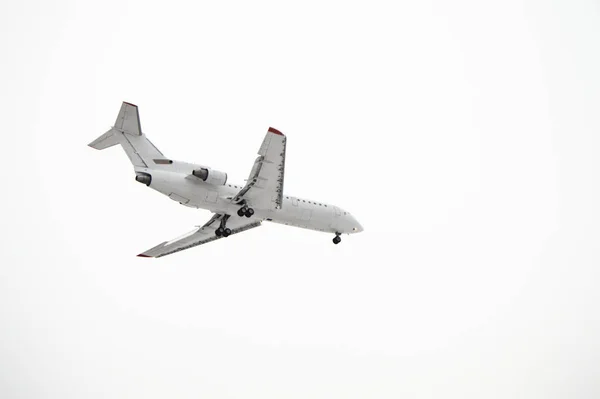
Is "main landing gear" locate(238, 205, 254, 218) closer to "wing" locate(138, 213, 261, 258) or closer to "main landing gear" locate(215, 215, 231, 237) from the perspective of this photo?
"wing" locate(138, 213, 261, 258)

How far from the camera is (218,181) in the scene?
36.6m

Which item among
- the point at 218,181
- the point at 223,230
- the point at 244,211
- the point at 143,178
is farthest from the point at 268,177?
the point at 143,178

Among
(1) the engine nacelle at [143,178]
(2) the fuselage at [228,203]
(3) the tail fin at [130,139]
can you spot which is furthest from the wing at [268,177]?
(3) the tail fin at [130,139]

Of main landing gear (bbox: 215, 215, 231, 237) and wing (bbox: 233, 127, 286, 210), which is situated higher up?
wing (bbox: 233, 127, 286, 210)

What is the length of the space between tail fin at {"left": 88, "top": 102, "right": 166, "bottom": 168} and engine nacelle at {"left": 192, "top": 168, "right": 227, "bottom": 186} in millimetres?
2655

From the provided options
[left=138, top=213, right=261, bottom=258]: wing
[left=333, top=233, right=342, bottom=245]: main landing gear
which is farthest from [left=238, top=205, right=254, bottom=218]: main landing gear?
[left=333, top=233, right=342, bottom=245]: main landing gear

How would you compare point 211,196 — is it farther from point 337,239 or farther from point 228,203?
point 337,239

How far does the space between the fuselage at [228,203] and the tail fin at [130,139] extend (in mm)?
720

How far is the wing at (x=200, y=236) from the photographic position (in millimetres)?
42594

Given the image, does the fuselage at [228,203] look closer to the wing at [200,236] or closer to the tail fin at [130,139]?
the tail fin at [130,139]

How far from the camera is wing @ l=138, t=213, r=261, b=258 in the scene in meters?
42.6

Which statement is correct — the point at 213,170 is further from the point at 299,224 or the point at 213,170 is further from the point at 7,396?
the point at 7,396

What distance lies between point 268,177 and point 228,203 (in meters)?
3.35

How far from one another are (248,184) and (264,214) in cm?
350
